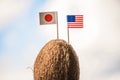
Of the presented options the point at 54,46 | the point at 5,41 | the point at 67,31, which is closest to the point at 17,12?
the point at 5,41

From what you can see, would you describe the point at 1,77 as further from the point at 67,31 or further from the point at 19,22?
the point at 67,31

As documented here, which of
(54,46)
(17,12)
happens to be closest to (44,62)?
(54,46)

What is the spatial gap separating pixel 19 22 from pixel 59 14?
1.07 ft

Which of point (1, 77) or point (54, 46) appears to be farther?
point (1, 77)

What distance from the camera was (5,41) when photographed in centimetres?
237

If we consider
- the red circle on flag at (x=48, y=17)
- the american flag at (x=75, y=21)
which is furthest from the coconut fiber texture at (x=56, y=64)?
the american flag at (x=75, y=21)

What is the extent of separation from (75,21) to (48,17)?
0.75 feet

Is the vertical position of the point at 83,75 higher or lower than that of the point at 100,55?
lower

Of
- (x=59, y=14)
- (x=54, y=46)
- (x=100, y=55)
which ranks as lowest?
(x=100, y=55)

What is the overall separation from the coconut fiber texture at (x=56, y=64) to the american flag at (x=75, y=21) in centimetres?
77

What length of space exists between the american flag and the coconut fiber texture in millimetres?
767

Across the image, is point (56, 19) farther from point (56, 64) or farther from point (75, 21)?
point (56, 64)

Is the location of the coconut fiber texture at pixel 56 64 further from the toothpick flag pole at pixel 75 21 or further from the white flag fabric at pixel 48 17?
the toothpick flag pole at pixel 75 21

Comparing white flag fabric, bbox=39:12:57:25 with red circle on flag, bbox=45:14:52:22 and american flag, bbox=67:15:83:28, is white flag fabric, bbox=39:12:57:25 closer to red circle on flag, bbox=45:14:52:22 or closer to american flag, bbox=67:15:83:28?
red circle on flag, bbox=45:14:52:22
